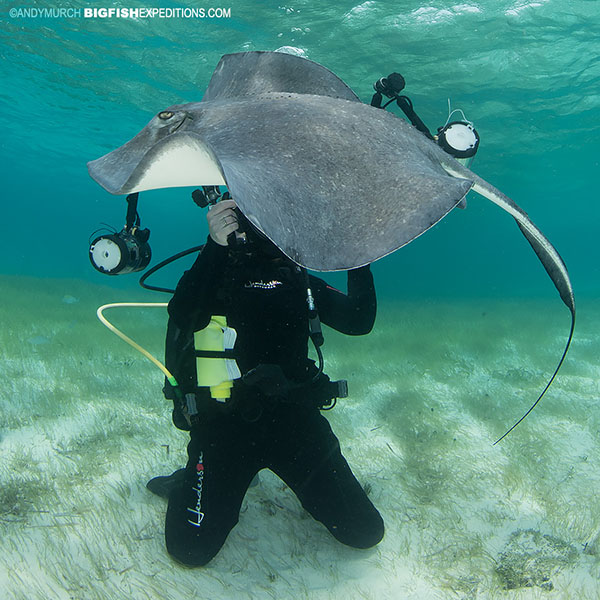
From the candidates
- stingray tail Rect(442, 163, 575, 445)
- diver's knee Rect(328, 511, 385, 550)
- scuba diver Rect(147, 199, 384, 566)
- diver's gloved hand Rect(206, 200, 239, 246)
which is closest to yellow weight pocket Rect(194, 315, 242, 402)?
scuba diver Rect(147, 199, 384, 566)

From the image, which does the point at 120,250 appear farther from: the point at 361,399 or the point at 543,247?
the point at 361,399

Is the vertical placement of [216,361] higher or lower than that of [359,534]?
higher

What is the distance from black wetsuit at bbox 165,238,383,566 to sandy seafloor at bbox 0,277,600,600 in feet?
1.04

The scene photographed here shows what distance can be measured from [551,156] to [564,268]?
29.5 metres

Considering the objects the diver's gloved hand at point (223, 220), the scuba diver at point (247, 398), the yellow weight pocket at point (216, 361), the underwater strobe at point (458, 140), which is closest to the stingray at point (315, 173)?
the diver's gloved hand at point (223, 220)

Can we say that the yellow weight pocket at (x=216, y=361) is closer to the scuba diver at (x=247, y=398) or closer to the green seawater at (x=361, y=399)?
the scuba diver at (x=247, y=398)

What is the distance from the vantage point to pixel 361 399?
739 cm

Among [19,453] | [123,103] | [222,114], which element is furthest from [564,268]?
[123,103]

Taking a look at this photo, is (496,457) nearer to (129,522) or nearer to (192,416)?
(192,416)

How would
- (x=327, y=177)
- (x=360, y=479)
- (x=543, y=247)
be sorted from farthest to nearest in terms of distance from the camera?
(x=360, y=479) < (x=543, y=247) < (x=327, y=177)

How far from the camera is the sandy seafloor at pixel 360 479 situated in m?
3.23

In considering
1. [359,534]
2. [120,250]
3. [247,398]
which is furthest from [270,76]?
[359,534]

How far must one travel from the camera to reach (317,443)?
148 inches

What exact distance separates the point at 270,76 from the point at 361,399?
561cm
